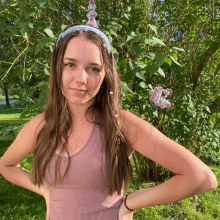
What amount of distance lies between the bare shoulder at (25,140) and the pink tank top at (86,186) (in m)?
0.18

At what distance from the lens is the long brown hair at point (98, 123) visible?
1.07 metres

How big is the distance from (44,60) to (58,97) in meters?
0.95

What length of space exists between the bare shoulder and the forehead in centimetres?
37

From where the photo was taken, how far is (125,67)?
1894mm

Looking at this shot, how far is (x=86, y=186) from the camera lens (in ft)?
3.47

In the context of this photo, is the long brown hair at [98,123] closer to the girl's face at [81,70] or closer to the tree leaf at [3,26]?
the girl's face at [81,70]

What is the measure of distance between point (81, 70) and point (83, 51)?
0.26 feet

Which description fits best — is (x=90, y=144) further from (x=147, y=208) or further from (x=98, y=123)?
(x=147, y=208)

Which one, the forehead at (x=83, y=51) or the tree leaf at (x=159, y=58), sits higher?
the forehead at (x=83, y=51)

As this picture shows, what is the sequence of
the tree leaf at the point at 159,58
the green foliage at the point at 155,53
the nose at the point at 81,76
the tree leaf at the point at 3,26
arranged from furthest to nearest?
the green foliage at the point at 155,53 → the tree leaf at the point at 3,26 → the tree leaf at the point at 159,58 → the nose at the point at 81,76

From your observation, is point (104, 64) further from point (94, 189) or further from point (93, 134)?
point (94, 189)

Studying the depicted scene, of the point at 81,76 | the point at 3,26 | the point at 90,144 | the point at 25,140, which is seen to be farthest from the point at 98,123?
the point at 3,26

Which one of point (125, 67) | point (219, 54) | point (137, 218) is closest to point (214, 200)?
point (137, 218)

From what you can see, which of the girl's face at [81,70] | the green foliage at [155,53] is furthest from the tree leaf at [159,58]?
the girl's face at [81,70]
